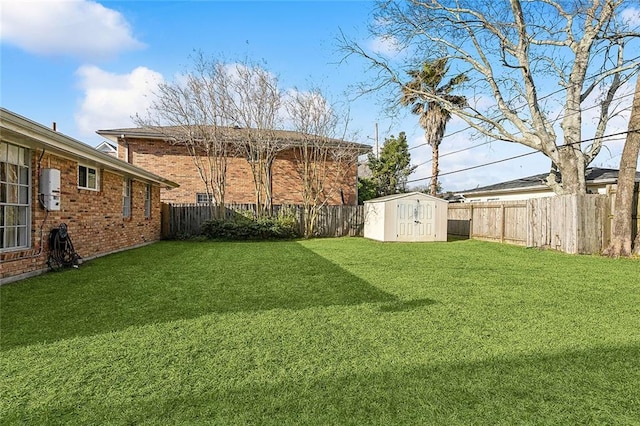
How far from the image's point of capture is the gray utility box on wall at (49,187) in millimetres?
6242

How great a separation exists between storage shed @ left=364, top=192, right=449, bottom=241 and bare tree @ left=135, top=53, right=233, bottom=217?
6.91m

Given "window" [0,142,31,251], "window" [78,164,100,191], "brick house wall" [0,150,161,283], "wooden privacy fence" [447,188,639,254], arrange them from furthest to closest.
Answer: "wooden privacy fence" [447,188,639,254] < "window" [78,164,100,191] < "brick house wall" [0,150,161,283] < "window" [0,142,31,251]

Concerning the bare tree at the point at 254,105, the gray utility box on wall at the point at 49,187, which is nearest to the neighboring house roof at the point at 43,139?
the gray utility box on wall at the point at 49,187

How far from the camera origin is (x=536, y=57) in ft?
41.1

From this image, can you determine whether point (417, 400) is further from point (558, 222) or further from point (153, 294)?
point (558, 222)

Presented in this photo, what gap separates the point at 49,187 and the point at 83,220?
71.7 inches

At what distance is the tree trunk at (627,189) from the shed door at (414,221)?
5.87 meters

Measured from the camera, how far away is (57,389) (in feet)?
7.83

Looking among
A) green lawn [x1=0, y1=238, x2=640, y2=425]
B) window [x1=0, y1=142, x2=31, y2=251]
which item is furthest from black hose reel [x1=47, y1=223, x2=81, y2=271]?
green lawn [x1=0, y1=238, x2=640, y2=425]

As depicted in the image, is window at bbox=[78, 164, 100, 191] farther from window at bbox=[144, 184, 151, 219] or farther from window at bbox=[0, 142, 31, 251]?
window at bbox=[144, 184, 151, 219]

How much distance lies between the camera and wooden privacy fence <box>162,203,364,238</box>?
1534 centimetres

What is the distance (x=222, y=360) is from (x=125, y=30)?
8.25m

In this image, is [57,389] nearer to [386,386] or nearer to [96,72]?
[386,386]

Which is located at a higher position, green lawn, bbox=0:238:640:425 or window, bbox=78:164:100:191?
window, bbox=78:164:100:191
